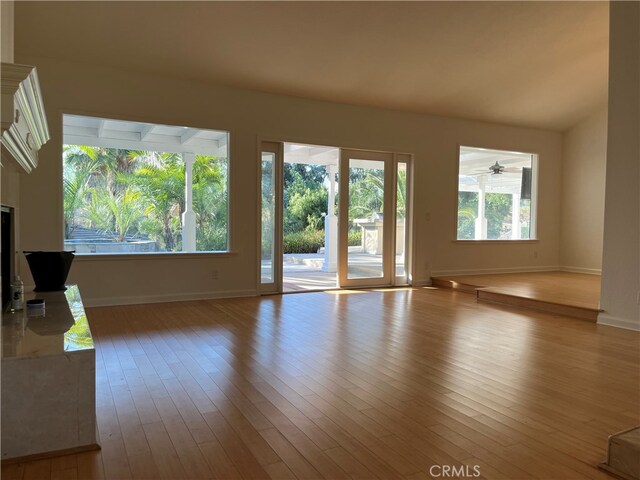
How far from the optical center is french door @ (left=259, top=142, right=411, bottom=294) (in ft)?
23.0

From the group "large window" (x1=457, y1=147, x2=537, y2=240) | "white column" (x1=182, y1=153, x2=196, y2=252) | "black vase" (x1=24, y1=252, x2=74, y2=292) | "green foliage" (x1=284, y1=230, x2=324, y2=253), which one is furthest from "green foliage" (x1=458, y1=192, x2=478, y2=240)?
"green foliage" (x1=284, y1=230, x2=324, y2=253)

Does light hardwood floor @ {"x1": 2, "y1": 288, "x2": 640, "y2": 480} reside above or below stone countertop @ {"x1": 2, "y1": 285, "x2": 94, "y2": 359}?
below

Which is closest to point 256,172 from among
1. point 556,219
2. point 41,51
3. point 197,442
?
point 41,51

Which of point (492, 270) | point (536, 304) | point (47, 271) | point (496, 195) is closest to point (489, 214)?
point (496, 195)

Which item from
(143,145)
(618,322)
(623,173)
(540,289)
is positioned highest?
(143,145)

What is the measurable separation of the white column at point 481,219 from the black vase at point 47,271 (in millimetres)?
6720

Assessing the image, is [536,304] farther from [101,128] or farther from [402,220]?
[101,128]

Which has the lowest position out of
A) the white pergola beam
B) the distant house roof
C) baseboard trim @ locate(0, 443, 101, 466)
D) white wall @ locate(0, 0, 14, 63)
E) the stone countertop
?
baseboard trim @ locate(0, 443, 101, 466)

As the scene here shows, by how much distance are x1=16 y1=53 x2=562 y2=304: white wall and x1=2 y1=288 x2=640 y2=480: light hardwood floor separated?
1020mm

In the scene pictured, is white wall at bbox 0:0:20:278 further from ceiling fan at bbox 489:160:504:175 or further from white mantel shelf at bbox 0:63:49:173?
ceiling fan at bbox 489:160:504:175

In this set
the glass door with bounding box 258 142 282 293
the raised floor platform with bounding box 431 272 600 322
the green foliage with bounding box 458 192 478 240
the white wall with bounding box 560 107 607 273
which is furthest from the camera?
the white wall with bounding box 560 107 607 273

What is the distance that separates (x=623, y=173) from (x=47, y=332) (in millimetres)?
5140

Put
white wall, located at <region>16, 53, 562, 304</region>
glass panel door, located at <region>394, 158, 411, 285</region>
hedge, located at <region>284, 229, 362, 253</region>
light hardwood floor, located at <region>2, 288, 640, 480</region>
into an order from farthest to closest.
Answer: hedge, located at <region>284, 229, 362, 253</region>, glass panel door, located at <region>394, 158, 411, 285</region>, white wall, located at <region>16, 53, 562, 304</region>, light hardwood floor, located at <region>2, 288, 640, 480</region>

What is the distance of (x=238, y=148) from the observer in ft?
20.1
